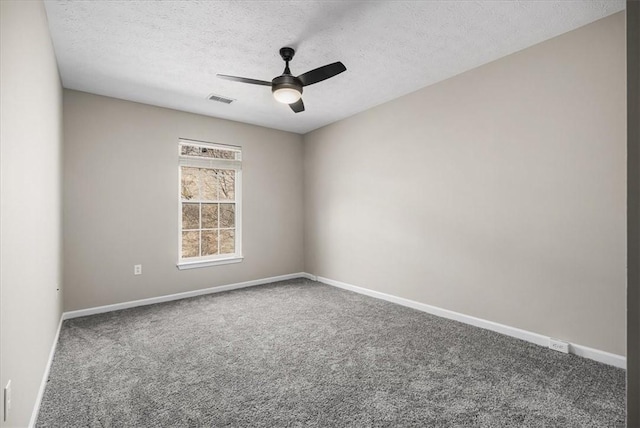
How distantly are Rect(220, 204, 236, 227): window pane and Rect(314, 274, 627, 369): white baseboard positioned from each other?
6.64 ft

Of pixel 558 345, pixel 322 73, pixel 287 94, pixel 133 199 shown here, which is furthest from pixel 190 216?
pixel 558 345

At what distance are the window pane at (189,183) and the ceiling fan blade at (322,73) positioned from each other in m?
2.61

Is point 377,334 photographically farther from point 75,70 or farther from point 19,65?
point 75,70

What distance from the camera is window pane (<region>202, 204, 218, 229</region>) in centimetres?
467

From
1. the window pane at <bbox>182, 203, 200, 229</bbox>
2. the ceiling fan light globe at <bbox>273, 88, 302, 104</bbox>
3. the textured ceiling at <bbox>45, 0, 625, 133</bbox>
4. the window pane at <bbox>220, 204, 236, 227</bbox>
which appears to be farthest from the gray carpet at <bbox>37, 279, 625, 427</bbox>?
Answer: the textured ceiling at <bbox>45, 0, 625, 133</bbox>

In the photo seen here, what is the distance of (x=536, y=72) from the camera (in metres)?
2.74

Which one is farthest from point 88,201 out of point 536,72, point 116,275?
point 536,72

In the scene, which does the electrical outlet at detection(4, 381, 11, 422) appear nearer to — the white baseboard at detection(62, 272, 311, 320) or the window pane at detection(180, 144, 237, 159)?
the white baseboard at detection(62, 272, 311, 320)

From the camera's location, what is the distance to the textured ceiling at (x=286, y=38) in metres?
2.24

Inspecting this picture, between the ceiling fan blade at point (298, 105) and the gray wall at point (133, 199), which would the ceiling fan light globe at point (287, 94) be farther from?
the gray wall at point (133, 199)

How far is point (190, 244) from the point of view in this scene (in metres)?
4.56

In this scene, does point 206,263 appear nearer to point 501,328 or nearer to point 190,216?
point 190,216
